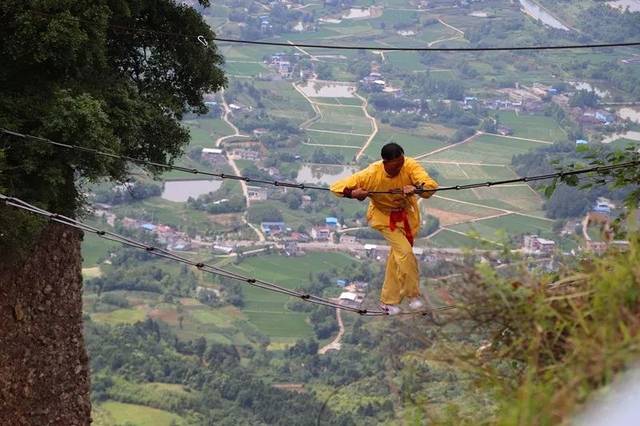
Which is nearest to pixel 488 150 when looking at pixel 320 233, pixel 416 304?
pixel 320 233

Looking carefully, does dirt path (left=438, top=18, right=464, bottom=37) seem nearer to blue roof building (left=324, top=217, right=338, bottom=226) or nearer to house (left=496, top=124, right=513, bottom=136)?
house (left=496, top=124, right=513, bottom=136)

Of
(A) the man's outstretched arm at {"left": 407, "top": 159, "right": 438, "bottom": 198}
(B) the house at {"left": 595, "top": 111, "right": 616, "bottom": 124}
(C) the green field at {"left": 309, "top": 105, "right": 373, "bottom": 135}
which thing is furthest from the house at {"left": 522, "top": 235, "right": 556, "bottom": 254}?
(C) the green field at {"left": 309, "top": 105, "right": 373, "bottom": 135}

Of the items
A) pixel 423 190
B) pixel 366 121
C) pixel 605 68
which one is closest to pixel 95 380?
pixel 423 190

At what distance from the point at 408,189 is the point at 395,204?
0.94 ft

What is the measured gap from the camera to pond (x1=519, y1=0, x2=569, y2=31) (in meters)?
64.2

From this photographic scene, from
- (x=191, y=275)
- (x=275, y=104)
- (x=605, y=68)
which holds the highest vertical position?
(x=605, y=68)

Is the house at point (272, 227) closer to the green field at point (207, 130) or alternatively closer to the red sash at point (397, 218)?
the green field at point (207, 130)

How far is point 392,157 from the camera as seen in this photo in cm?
816

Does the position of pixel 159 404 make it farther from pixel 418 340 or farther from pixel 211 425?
pixel 418 340

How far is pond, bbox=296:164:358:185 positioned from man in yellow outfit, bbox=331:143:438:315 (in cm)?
3655

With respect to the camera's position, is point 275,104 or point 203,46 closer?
point 203,46

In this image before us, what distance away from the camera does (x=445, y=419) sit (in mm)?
4445

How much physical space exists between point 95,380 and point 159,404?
72.7 inches

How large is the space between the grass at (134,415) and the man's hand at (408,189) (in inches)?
613
